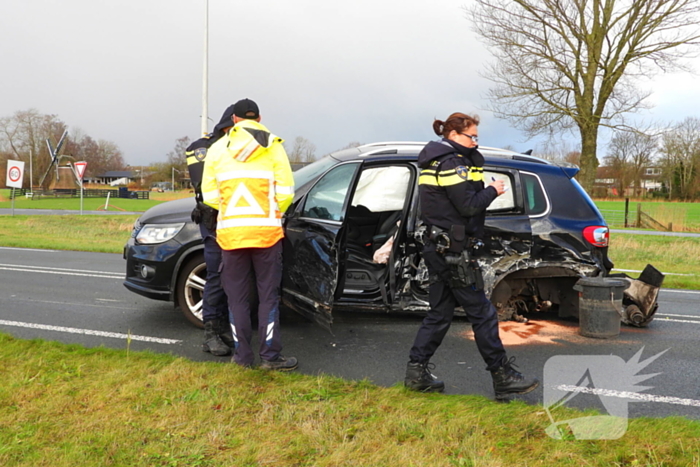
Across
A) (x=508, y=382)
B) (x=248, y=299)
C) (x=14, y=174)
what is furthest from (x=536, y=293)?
(x=14, y=174)

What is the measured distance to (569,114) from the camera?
2016 cm

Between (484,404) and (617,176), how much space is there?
69597 millimetres

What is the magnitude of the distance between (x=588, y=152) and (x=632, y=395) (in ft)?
58.7

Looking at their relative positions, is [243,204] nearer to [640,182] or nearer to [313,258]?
[313,258]

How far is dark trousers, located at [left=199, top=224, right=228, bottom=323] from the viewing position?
15.8 feet

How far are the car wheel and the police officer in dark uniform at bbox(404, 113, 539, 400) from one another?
2364 mm

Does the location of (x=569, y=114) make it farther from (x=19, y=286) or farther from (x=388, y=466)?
(x=388, y=466)

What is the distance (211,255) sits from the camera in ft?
15.9

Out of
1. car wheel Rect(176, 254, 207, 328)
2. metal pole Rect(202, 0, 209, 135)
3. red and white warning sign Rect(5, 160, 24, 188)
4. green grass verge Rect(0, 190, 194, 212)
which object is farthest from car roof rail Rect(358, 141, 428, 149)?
green grass verge Rect(0, 190, 194, 212)

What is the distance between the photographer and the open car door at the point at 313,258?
4625mm

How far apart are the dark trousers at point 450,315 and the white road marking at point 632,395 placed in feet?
2.43

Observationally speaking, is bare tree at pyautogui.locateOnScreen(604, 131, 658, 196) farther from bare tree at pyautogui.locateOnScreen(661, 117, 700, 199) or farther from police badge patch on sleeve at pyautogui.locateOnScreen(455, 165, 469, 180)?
police badge patch on sleeve at pyautogui.locateOnScreen(455, 165, 469, 180)

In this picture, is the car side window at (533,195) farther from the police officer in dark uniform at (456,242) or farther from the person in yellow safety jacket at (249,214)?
the person in yellow safety jacket at (249,214)

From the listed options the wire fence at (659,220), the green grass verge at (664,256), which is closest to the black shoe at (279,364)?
the green grass verge at (664,256)
